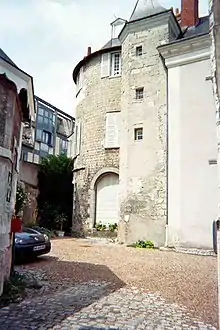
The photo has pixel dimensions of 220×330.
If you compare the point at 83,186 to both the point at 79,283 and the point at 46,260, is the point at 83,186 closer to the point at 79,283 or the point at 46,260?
the point at 46,260

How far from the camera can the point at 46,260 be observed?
30.0 ft

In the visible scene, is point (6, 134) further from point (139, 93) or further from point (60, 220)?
point (60, 220)

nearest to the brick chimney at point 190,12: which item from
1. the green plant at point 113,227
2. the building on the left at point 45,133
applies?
the green plant at point 113,227

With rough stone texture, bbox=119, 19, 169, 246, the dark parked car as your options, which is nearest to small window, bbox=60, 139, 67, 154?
rough stone texture, bbox=119, 19, 169, 246

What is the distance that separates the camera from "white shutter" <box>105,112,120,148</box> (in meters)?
16.4

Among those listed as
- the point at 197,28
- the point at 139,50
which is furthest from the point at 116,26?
the point at 197,28

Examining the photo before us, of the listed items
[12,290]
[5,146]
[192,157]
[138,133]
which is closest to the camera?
[5,146]

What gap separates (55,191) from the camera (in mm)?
20109

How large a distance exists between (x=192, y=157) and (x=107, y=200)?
5.22m

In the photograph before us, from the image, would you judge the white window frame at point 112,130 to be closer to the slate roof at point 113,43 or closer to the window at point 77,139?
the window at point 77,139

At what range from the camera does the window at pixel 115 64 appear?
56.9ft

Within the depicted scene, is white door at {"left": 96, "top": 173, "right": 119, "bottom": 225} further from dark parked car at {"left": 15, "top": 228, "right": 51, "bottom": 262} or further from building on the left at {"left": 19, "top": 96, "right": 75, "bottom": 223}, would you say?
building on the left at {"left": 19, "top": 96, "right": 75, "bottom": 223}

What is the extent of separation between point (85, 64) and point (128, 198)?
344 inches

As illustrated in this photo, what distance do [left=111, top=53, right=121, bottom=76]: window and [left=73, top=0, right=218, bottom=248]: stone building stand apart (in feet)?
0.18
